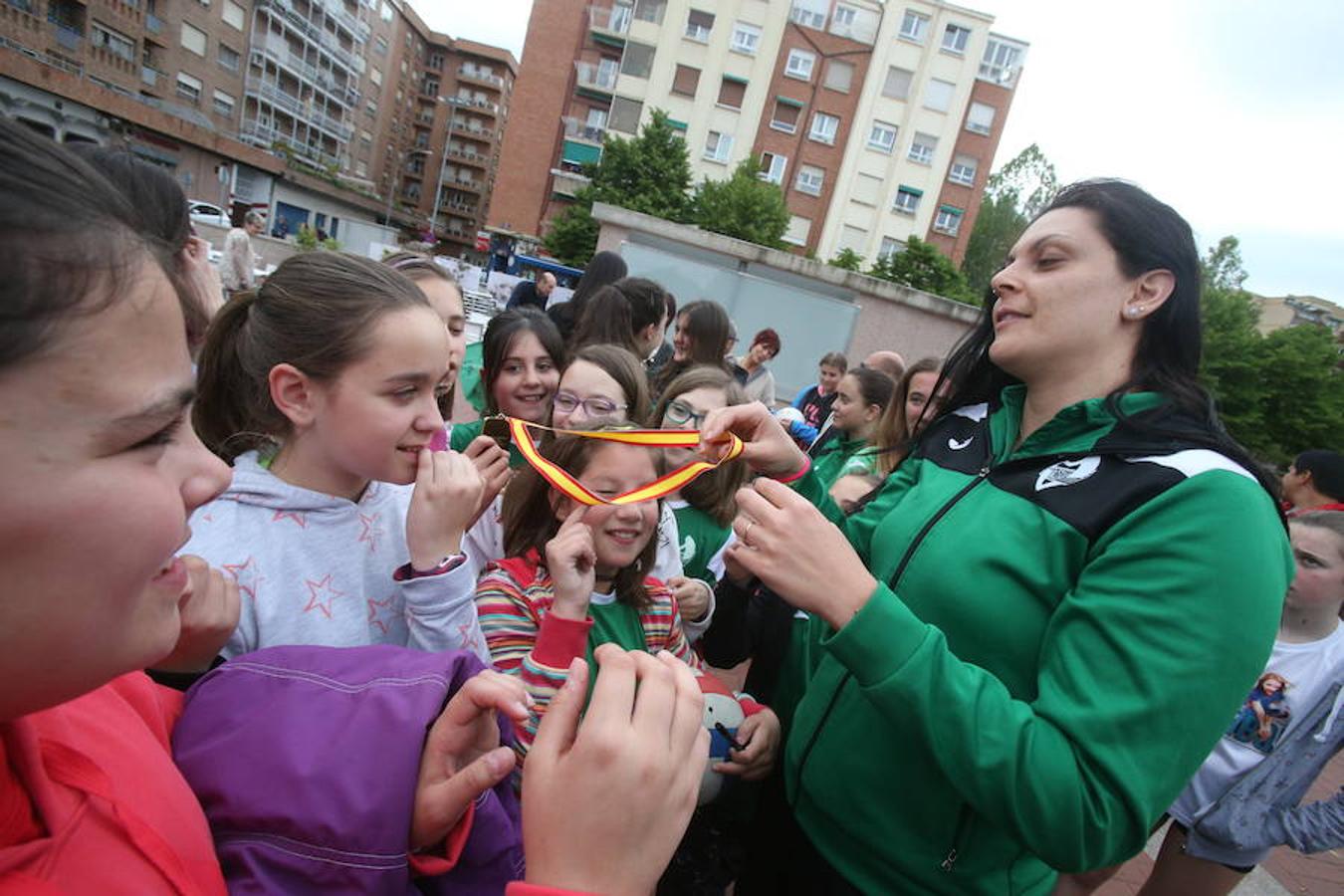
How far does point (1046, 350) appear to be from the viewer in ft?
5.07

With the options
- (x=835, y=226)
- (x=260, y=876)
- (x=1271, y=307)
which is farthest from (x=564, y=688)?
(x=1271, y=307)

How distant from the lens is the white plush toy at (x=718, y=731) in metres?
1.92

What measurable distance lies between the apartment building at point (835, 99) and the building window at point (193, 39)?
77.2ft

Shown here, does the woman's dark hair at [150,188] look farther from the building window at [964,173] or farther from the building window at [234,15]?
the building window at [234,15]

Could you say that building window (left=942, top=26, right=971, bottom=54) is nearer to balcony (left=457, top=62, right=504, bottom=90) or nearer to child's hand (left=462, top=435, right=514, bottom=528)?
child's hand (left=462, top=435, right=514, bottom=528)

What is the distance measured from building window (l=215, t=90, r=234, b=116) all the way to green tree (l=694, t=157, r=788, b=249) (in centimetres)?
3346

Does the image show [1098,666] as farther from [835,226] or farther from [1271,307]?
[1271,307]

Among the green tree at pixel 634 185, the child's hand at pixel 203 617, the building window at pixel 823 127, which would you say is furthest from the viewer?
the building window at pixel 823 127

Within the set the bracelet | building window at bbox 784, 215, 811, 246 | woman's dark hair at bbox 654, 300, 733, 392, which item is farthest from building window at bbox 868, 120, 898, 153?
the bracelet

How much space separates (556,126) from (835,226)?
1727cm

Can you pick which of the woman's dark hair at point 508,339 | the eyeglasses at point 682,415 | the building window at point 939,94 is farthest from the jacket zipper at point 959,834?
the building window at point 939,94

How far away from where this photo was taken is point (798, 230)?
1458 inches

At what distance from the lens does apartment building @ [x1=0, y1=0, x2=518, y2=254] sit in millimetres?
30344

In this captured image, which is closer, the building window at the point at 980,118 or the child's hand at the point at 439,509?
the child's hand at the point at 439,509
